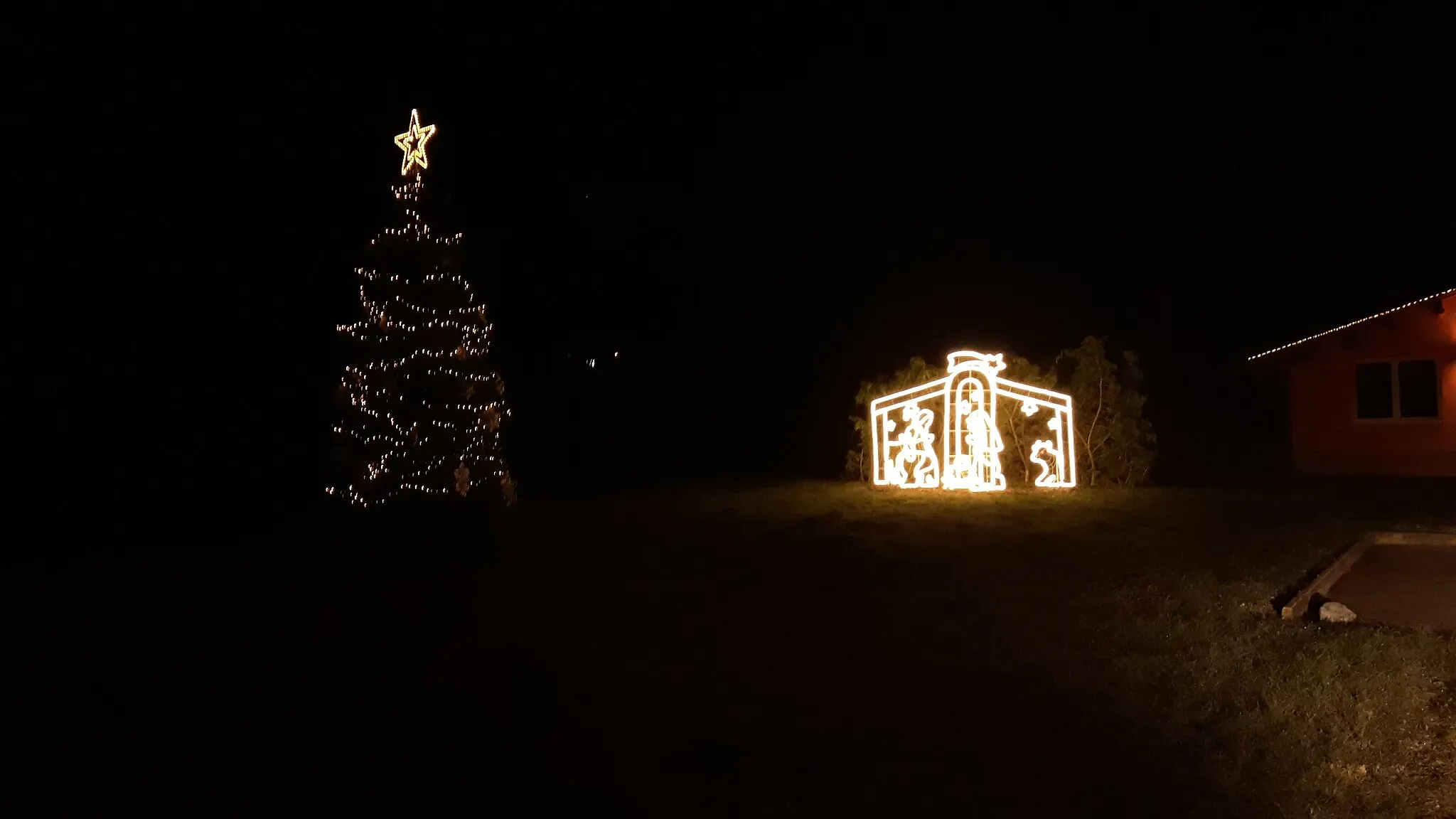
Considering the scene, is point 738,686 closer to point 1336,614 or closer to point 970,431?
point 1336,614

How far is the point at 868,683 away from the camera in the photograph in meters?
5.85

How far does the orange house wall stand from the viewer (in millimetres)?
17781

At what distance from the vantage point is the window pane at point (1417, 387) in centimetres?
1842

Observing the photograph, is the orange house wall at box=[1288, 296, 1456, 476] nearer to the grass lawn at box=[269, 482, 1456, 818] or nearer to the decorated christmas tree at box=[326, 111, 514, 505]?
the grass lawn at box=[269, 482, 1456, 818]

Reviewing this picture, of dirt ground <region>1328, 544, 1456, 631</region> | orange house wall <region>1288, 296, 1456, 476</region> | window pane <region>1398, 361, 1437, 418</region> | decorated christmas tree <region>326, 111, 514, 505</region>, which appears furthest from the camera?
window pane <region>1398, 361, 1437, 418</region>

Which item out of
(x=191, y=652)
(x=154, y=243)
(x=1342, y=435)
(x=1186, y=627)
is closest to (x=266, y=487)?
(x=154, y=243)

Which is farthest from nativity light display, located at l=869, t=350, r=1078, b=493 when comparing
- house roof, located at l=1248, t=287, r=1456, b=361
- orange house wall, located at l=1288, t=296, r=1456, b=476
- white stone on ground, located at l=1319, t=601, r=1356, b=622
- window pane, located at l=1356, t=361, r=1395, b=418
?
white stone on ground, located at l=1319, t=601, r=1356, b=622

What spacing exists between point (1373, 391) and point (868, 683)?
1720cm

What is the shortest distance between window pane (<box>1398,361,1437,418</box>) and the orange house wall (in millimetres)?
488

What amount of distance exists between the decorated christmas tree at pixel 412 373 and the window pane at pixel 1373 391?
15.1 m

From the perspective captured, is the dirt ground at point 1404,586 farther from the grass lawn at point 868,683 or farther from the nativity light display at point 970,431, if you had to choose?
the nativity light display at point 970,431

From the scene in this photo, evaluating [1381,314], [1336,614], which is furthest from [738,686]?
[1381,314]

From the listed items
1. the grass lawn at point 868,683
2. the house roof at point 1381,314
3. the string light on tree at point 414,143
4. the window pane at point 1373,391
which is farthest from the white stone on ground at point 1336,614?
the window pane at point 1373,391

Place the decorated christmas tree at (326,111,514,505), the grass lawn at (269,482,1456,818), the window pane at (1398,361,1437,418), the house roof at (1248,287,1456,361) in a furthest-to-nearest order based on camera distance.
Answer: the window pane at (1398,361,1437,418)
the house roof at (1248,287,1456,361)
the decorated christmas tree at (326,111,514,505)
the grass lawn at (269,482,1456,818)
